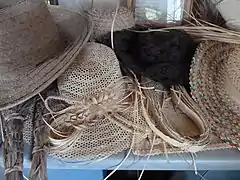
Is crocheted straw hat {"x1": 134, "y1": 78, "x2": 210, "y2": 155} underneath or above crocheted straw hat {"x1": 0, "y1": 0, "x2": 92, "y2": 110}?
underneath

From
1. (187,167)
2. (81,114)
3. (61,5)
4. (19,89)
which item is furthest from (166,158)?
(61,5)

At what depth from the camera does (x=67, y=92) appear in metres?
0.70

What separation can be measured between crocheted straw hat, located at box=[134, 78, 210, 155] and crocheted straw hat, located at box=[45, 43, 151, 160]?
0.03 meters

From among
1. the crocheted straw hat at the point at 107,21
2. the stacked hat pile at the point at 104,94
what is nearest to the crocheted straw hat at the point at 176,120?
the stacked hat pile at the point at 104,94

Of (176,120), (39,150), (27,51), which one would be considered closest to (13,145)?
(39,150)

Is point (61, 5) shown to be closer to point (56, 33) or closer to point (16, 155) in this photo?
point (56, 33)

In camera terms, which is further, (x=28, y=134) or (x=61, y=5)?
(x=61, y=5)

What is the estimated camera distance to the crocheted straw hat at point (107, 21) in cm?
80

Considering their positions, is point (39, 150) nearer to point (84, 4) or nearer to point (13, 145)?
point (13, 145)

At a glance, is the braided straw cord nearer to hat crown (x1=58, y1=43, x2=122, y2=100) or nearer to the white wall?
hat crown (x1=58, y1=43, x2=122, y2=100)

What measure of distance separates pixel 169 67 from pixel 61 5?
A: 11.8 inches

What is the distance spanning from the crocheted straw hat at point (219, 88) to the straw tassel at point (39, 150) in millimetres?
247

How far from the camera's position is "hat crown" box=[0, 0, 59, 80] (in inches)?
26.5

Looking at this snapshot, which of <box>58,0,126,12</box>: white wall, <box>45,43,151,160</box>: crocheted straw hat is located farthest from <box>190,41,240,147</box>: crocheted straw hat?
<box>58,0,126,12</box>: white wall
